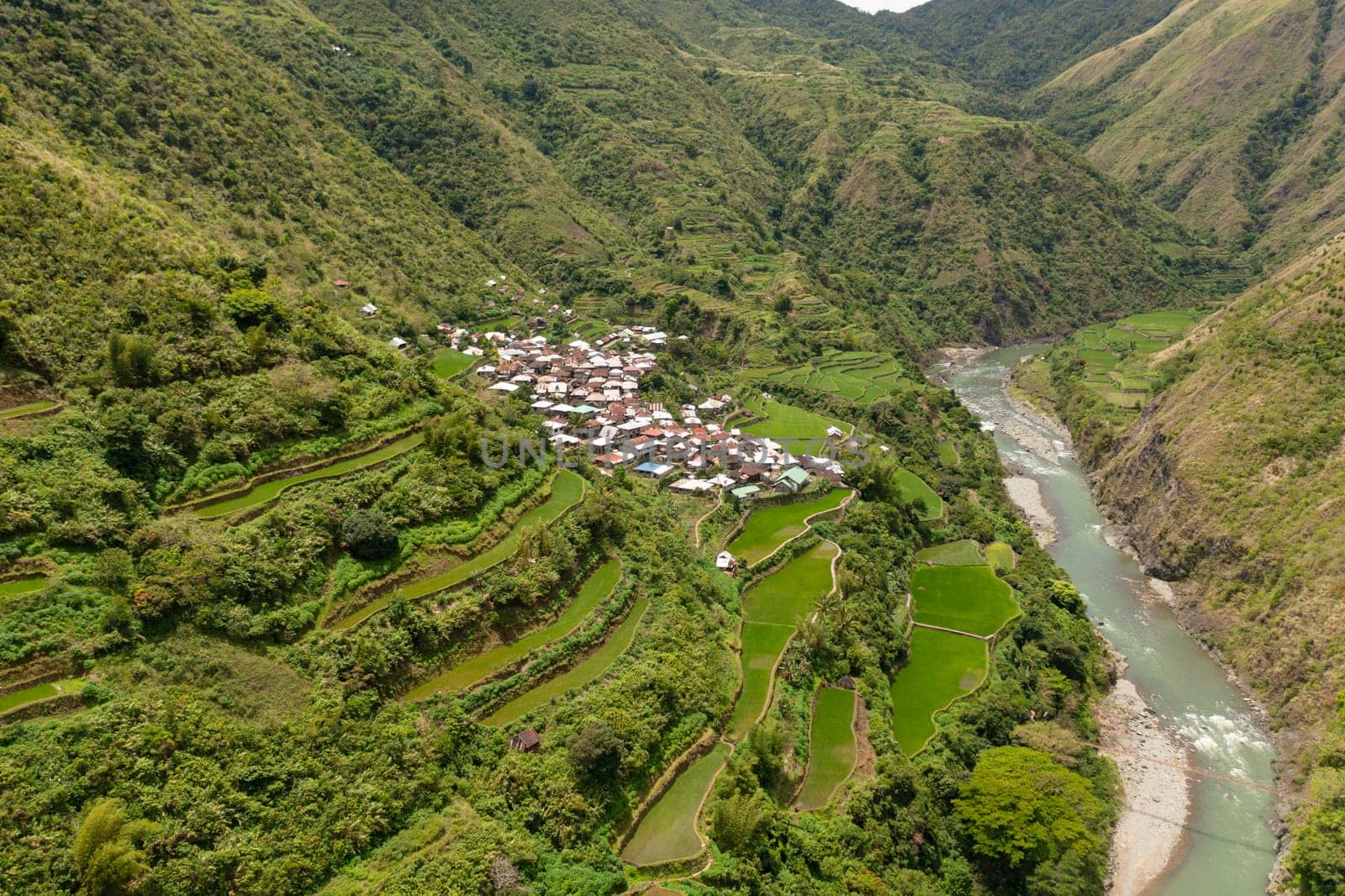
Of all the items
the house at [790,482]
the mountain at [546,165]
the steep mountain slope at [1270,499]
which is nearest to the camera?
the steep mountain slope at [1270,499]

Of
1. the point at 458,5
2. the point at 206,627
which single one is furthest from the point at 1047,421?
the point at 458,5

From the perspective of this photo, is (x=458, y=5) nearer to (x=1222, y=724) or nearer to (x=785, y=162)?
(x=785, y=162)

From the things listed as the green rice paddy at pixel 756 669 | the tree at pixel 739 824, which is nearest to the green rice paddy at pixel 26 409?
the tree at pixel 739 824

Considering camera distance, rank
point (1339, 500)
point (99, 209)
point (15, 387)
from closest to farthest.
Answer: point (15, 387) < point (99, 209) < point (1339, 500)

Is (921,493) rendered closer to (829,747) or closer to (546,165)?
(829,747)

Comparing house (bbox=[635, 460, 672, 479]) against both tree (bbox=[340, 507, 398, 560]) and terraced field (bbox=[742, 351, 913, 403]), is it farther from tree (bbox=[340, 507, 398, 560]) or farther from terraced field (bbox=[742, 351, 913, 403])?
terraced field (bbox=[742, 351, 913, 403])

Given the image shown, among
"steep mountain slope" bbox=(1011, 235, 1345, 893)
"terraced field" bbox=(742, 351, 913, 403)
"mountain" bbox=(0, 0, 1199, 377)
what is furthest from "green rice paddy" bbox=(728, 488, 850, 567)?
"mountain" bbox=(0, 0, 1199, 377)

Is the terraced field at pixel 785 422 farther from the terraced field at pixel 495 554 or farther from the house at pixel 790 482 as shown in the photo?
the terraced field at pixel 495 554
